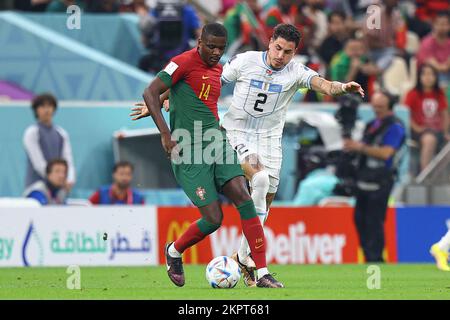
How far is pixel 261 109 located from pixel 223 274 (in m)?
1.95

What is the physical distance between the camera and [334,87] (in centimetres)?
1191

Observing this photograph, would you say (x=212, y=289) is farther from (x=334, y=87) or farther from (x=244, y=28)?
(x=244, y=28)

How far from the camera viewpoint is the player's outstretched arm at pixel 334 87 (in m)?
11.6

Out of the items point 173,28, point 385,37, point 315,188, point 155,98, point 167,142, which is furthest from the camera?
point 385,37

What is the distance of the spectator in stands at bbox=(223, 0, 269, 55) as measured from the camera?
21.7 meters

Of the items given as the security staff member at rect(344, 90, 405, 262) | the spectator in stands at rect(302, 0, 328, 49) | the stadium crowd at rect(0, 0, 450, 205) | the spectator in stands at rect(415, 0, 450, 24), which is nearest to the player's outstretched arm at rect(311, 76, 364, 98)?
the security staff member at rect(344, 90, 405, 262)

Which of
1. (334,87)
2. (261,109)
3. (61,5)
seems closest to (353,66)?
(61,5)

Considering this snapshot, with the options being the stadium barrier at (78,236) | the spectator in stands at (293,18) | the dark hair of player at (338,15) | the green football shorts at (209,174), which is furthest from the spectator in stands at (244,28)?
the green football shorts at (209,174)

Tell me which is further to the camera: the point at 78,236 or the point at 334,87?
the point at 78,236

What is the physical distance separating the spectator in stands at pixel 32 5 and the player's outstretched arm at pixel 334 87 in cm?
1139

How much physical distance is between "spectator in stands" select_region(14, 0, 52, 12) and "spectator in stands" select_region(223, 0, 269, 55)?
321 centimetres

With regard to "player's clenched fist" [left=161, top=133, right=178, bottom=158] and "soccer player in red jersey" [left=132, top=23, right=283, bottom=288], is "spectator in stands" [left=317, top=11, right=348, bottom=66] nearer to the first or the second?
"soccer player in red jersey" [left=132, top=23, right=283, bottom=288]

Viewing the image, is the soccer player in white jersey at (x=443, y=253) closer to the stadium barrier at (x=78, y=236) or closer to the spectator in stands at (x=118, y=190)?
the stadium barrier at (x=78, y=236)

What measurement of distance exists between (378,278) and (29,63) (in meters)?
9.63
